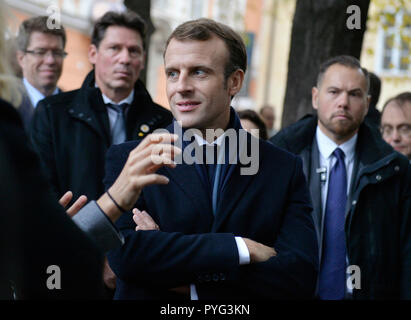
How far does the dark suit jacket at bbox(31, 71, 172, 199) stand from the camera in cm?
475

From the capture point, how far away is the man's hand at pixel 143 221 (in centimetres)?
334

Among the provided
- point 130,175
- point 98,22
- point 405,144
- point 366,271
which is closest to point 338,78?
point 405,144

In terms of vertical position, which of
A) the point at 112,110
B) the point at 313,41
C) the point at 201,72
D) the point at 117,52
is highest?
the point at 313,41

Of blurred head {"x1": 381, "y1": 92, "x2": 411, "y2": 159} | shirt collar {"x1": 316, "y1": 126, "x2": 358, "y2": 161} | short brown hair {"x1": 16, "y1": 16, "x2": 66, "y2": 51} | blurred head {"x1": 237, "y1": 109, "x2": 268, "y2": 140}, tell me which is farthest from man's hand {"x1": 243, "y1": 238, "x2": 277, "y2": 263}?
short brown hair {"x1": 16, "y1": 16, "x2": 66, "y2": 51}

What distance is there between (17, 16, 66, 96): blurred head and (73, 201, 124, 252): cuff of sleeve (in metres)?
3.87

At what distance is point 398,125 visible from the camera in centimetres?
607

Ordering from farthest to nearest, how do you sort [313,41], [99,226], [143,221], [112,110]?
[313,41]
[112,110]
[143,221]
[99,226]

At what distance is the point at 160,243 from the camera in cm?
322

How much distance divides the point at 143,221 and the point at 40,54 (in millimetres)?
3394

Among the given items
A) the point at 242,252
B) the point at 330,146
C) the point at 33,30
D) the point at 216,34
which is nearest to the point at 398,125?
the point at 330,146

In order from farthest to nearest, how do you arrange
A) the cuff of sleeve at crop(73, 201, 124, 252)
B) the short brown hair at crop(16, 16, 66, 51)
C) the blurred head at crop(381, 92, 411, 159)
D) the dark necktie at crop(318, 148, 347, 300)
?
the short brown hair at crop(16, 16, 66, 51) < the blurred head at crop(381, 92, 411, 159) < the dark necktie at crop(318, 148, 347, 300) < the cuff of sleeve at crop(73, 201, 124, 252)

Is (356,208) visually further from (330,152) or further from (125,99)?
(125,99)

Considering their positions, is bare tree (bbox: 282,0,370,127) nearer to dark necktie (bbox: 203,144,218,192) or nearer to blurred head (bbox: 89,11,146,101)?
blurred head (bbox: 89,11,146,101)
